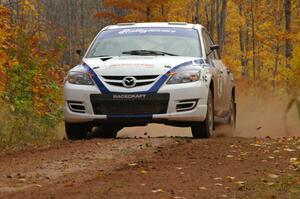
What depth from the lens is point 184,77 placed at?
1016 cm

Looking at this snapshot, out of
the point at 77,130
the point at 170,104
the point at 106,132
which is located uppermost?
the point at 170,104

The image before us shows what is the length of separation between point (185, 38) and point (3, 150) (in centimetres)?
357

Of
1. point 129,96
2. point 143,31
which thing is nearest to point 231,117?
point 143,31

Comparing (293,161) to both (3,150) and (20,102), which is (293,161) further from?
(20,102)

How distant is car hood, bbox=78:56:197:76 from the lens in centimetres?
1010

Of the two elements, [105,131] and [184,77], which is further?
[105,131]

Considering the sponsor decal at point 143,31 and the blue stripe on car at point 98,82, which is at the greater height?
the sponsor decal at point 143,31

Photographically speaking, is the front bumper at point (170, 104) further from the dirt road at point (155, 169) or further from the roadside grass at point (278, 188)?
the roadside grass at point (278, 188)

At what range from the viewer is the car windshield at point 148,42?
1113cm

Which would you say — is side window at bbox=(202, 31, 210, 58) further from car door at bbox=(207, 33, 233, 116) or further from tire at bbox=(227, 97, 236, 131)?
tire at bbox=(227, 97, 236, 131)

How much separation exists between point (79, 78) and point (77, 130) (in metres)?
0.93

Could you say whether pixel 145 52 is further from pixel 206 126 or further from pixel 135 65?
pixel 206 126

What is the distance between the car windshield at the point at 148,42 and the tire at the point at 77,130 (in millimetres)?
1209

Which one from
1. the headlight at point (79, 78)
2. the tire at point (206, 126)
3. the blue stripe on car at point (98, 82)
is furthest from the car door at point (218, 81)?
the headlight at point (79, 78)
